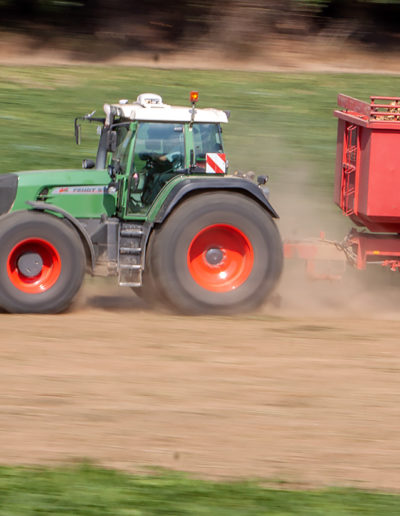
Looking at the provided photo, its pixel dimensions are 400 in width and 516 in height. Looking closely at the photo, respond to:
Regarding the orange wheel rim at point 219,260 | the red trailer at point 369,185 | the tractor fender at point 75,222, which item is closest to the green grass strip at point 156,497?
the tractor fender at point 75,222

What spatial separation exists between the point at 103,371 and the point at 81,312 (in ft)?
7.07

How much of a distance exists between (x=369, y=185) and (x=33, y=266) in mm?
3325

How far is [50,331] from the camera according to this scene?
7.95 m

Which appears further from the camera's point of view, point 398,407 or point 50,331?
point 50,331

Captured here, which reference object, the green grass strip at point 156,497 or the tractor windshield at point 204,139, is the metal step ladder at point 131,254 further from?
the green grass strip at point 156,497

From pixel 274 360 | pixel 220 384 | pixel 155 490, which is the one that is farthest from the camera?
pixel 274 360

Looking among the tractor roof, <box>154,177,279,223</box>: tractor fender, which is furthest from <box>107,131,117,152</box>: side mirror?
<box>154,177,279,223</box>: tractor fender

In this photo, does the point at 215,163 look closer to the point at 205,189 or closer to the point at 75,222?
the point at 205,189

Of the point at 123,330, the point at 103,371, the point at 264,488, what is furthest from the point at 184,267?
the point at 264,488

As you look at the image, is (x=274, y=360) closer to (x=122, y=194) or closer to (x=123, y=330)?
(x=123, y=330)

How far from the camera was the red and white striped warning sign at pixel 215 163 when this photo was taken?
8734 millimetres

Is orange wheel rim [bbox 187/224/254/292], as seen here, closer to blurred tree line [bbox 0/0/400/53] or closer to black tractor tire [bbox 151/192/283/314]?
black tractor tire [bbox 151/192/283/314]

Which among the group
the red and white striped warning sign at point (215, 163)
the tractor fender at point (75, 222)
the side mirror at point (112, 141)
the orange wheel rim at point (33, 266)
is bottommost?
the orange wheel rim at point (33, 266)

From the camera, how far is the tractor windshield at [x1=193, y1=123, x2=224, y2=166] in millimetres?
8727
